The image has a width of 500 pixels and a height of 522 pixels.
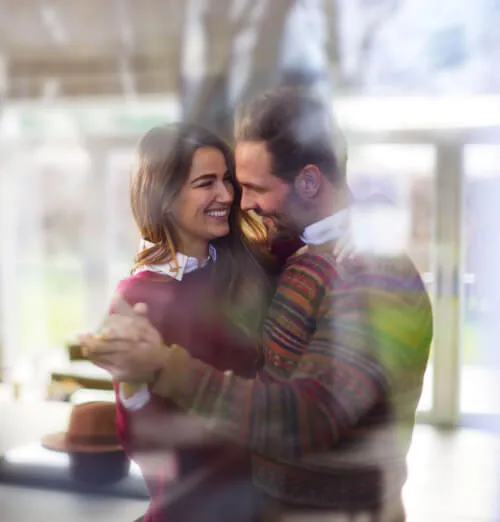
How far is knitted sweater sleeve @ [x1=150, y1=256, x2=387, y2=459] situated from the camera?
77cm

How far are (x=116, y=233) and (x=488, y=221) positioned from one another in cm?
49

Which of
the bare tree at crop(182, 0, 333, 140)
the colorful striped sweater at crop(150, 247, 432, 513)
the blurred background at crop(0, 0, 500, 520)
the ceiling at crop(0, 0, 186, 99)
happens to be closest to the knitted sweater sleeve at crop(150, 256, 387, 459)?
the colorful striped sweater at crop(150, 247, 432, 513)

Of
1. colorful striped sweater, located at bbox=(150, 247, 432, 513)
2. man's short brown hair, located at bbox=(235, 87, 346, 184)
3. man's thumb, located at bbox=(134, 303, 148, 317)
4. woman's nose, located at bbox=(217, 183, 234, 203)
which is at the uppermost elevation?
man's short brown hair, located at bbox=(235, 87, 346, 184)

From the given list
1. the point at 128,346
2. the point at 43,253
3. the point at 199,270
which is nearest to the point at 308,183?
the point at 199,270

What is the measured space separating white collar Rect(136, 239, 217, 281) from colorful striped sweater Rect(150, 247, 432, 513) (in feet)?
0.33

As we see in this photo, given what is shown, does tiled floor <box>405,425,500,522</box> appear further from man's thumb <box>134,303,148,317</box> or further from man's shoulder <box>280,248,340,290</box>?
man's thumb <box>134,303,148,317</box>

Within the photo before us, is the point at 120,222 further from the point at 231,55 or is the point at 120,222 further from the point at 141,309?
the point at 231,55

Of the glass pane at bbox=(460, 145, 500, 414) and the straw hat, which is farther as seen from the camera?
the straw hat

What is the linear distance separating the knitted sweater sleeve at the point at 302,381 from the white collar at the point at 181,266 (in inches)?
3.9

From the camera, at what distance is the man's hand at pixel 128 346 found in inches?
31.2

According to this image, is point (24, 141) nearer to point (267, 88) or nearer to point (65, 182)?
point (65, 182)

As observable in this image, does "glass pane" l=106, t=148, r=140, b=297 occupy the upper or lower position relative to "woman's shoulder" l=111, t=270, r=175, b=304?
upper

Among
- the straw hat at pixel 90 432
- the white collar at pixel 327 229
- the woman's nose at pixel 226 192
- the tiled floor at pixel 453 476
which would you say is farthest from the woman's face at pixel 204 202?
the tiled floor at pixel 453 476

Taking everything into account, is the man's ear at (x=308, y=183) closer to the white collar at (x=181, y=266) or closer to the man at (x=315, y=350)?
the man at (x=315, y=350)
